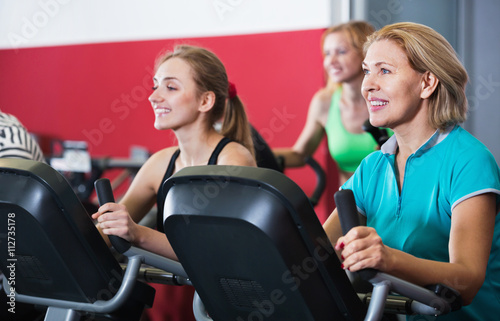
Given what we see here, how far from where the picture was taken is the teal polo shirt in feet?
4.05

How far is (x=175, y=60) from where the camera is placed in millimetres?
2016

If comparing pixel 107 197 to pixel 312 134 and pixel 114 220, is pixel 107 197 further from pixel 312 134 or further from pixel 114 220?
pixel 312 134

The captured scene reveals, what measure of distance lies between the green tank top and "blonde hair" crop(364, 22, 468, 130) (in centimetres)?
134

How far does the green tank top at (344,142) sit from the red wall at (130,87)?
0.69m

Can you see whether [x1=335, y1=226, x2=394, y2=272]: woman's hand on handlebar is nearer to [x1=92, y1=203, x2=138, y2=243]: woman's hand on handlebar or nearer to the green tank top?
[x1=92, y1=203, x2=138, y2=243]: woman's hand on handlebar

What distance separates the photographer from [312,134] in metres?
3.00

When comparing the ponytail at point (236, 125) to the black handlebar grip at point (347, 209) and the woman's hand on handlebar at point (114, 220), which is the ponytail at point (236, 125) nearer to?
the woman's hand on handlebar at point (114, 220)

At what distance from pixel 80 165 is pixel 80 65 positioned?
107 cm

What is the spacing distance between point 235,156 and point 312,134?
1.18 metres

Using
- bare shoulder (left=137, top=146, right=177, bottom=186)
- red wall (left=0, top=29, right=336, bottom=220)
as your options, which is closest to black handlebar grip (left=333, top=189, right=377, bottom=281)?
bare shoulder (left=137, top=146, right=177, bottom=186)

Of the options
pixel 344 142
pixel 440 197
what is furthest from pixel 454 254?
pixel 344 142

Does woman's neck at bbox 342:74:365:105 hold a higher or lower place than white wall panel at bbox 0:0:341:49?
lower

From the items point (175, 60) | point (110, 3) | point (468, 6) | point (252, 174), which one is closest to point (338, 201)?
point (252, 174)

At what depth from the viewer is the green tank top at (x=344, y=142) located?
2746 millimetres
